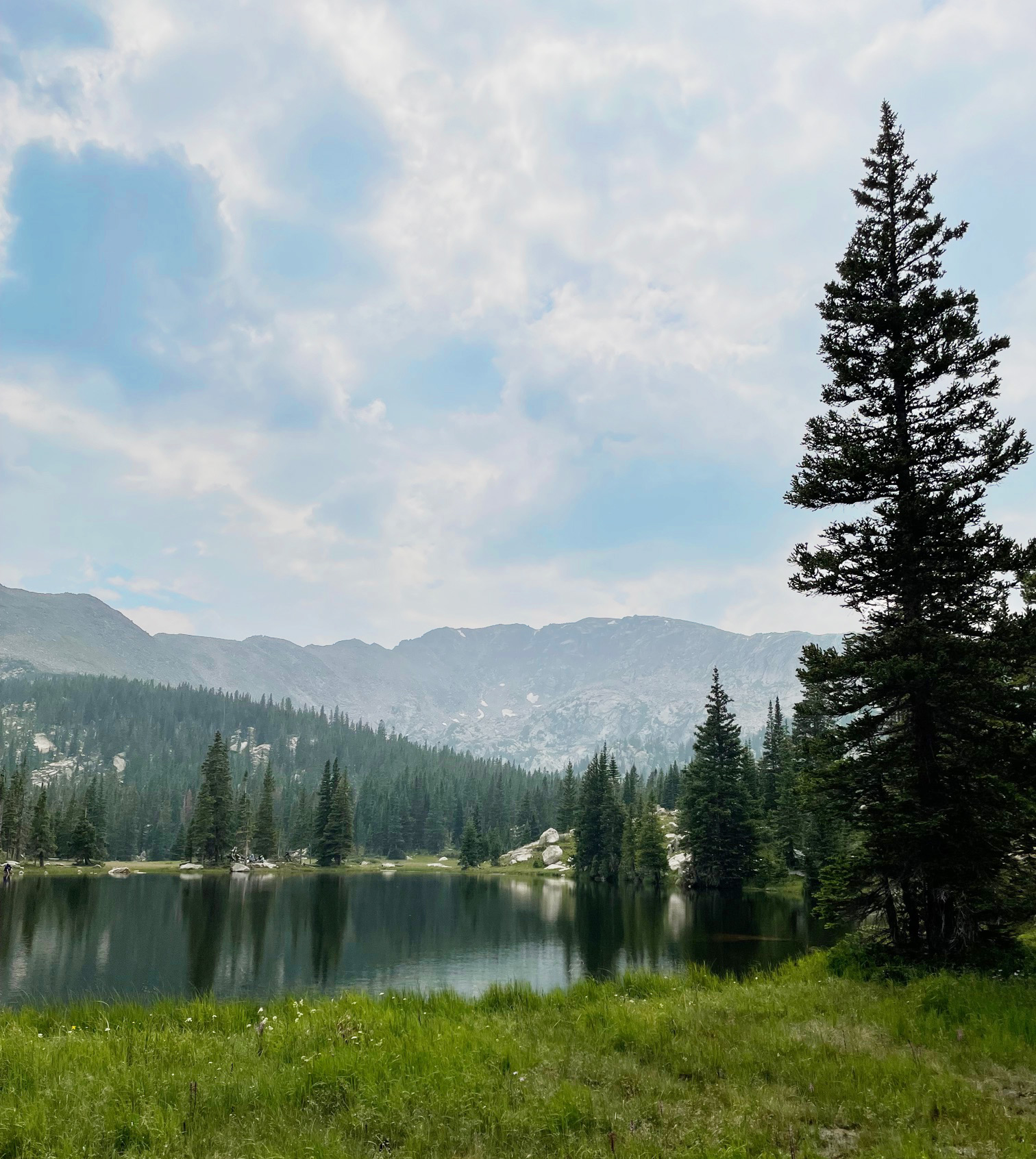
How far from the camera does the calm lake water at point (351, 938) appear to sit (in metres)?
34.4

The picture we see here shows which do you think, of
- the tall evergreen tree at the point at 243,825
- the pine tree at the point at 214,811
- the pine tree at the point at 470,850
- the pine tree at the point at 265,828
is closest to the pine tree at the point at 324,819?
the pine tree at the point at 265,828

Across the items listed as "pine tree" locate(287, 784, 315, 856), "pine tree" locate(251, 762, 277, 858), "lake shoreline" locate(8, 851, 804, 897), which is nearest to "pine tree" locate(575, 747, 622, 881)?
"lake shoreline" locate(8, 851, 804, 897)

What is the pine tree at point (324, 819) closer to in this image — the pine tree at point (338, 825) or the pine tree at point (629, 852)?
the pine tree at point (338, 825)

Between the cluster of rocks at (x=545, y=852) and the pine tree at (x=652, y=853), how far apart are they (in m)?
47.6

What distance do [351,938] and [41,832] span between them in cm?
8963

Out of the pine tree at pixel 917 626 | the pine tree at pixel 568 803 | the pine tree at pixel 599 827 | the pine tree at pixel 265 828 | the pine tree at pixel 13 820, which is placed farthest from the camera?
the pine tree at pixel 568 803

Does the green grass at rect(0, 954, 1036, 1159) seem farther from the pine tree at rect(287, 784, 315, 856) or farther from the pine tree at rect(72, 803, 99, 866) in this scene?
the pine tree at rect(287, 784, 315, 856)

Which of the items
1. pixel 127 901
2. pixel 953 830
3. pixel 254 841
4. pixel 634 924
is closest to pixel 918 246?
pixel 953 830

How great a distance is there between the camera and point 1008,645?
707 inches

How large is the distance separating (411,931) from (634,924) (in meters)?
17.7

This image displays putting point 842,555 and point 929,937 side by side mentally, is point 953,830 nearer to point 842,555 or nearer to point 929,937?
point 929,937

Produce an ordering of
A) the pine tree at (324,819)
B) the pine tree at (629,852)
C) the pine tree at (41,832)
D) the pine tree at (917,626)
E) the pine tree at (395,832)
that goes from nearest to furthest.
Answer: the pine tree at (917,626) < the pine tree at (629,852) < the pine tree at (41,832) < the pine tree at (324,819) < the pine tree at (395,832)

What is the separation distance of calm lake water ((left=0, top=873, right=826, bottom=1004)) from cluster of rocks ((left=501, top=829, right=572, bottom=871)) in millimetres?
58432

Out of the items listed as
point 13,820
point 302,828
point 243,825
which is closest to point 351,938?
point 243,825
